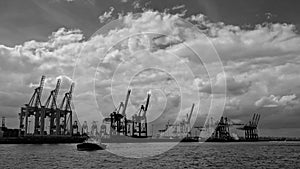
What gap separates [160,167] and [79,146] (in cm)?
6904

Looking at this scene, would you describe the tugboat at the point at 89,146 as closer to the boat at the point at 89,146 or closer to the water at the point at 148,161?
the boat at the point at 89,146

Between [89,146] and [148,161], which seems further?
[89,146]

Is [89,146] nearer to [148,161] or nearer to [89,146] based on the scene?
[89,146]

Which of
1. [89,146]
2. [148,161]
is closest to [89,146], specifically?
[89,146]

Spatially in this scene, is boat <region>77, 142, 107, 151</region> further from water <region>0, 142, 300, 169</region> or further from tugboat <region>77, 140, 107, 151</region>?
water <region>0, 142, 300, 169</region>

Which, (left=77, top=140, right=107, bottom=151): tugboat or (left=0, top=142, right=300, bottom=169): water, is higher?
(left=77, top=140, right=107, bottom=151): tugboat

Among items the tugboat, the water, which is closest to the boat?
the tugboat

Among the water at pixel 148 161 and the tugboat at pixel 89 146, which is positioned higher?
the tugboat at pixel 89 146

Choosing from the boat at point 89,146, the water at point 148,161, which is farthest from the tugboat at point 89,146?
the water at point 148,161

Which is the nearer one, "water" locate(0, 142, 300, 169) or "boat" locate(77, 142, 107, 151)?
"water" locate(0, 142, 300, 169)

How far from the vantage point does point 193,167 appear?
65.5m

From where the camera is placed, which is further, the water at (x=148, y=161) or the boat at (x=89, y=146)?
the boat at (x=89, y=146)

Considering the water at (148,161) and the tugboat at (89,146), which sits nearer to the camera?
the water at (148,161)

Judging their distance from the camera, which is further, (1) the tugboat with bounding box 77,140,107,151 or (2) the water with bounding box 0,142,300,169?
(1) the tugboat with bounding box 77,140,107,151
